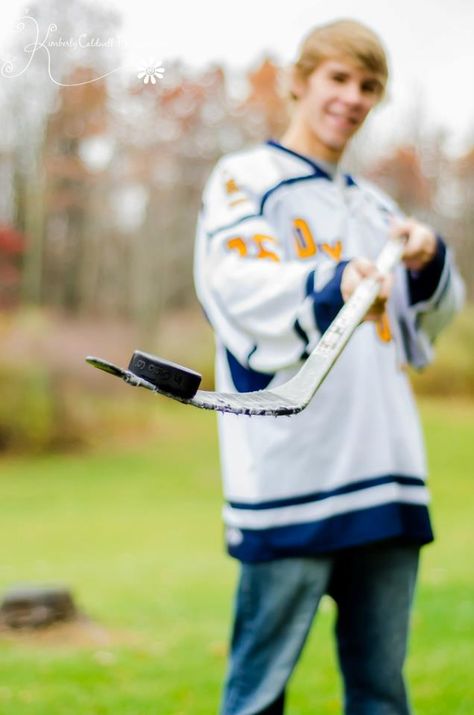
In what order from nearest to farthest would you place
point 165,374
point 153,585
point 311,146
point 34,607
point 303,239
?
point 165,374, point 303,239, point 311,146, point 34,607, point 153,585

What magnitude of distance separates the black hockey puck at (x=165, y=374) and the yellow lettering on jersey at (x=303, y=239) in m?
0.69

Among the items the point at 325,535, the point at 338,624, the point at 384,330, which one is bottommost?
the point at 338,624

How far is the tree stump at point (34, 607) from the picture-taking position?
14.6ft

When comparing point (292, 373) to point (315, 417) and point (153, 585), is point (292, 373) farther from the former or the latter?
point (153, 585)

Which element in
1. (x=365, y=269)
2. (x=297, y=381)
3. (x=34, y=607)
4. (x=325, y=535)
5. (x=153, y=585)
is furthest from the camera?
(x=153, y=585)

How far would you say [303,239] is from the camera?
184 centimetres

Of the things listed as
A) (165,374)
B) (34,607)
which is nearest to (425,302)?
(165,374)

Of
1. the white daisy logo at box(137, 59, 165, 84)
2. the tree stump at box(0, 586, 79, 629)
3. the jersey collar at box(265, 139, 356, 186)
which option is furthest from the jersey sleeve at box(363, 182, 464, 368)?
the tree stump at box(0, 586, 79, 629)

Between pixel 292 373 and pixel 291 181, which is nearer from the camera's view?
pixel 292 373

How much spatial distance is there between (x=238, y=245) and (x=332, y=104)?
35cm

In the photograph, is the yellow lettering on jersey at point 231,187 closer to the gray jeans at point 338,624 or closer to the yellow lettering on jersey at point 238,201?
the yellow lettering on jersey at point 238,201

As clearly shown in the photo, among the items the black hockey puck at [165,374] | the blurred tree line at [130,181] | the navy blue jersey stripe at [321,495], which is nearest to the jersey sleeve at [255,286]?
the navy blue jersey stripe at [321,495]

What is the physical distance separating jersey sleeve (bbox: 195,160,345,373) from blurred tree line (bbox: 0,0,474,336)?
37.5 feet

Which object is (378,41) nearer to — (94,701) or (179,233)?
(94,701)
